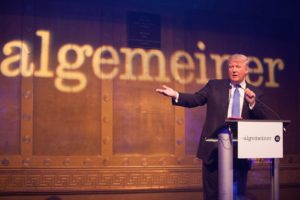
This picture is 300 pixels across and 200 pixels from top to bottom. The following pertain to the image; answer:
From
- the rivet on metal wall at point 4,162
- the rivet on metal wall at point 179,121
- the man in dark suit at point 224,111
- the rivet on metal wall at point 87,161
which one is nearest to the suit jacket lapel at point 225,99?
the man in dark suit at point 224,111

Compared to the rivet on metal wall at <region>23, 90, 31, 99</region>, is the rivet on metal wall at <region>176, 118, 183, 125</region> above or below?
below

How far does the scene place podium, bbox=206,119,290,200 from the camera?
7.85 ft

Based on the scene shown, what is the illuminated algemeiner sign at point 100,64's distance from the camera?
405cm

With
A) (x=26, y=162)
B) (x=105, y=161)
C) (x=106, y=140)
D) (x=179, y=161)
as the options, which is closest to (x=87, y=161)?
(x=105, y=161)

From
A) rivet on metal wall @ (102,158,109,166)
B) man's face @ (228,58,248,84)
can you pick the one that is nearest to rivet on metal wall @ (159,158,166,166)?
rivet on metal wall @ (102,158,109,166)

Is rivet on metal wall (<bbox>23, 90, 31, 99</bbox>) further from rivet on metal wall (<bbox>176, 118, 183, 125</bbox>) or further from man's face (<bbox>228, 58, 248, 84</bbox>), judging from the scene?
man's face (<bbox>228, 58, 248, 84</bbox>)

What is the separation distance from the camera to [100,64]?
14.1 ft

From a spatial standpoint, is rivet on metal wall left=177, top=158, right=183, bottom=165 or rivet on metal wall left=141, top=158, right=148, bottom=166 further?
rivet on metal wall left=177, top=158, right=183, bottom=165

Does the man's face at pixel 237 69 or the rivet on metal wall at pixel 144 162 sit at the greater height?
the man's face at pixel 237 69

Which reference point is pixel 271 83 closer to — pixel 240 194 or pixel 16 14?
pixel 240 194

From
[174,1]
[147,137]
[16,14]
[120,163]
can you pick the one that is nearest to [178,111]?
[147,137]

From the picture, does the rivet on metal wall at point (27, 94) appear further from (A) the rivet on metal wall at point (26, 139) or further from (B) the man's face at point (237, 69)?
(B) the man's face at point (237, 69)

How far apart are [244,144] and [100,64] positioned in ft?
7.57

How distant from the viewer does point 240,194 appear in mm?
2947
